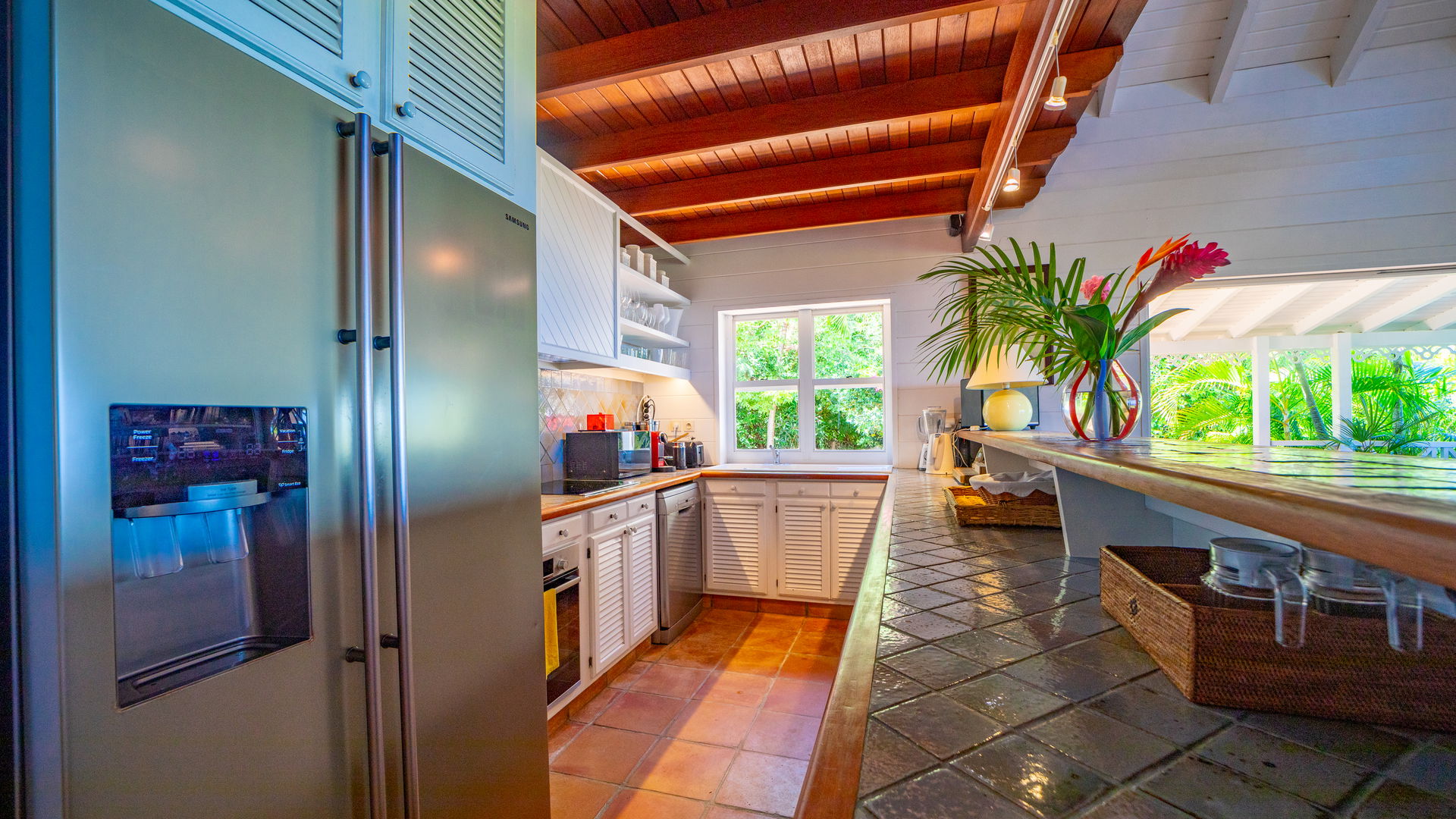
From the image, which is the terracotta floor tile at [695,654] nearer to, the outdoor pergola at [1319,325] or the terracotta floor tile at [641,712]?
the terracotta floor tile at [641,712]

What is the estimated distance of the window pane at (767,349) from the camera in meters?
4.43

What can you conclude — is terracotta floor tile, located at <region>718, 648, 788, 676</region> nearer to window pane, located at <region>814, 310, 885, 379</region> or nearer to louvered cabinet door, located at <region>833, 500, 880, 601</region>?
louvered cabinet door, located at <region>833, 500, 880, 601</region>

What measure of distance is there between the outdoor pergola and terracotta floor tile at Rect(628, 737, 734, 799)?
5.35 meters

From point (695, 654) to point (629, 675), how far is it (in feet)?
1.26

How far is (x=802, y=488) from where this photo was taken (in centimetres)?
365

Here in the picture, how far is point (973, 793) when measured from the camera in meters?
0.48

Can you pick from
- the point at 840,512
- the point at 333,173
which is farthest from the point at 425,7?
the point at 840,512

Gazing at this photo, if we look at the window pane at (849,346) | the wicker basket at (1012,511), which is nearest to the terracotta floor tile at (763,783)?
the wicker basket at (1012,511)

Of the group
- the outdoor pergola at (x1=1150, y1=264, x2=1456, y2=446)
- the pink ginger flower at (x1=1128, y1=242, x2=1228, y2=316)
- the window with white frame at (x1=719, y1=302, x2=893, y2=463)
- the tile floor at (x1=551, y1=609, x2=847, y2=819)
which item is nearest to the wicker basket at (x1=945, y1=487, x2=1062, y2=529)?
the pink ginger flower at (x1=1128, y1=242, x2=1228, y2=316)

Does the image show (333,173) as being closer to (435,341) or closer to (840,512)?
(435,341)

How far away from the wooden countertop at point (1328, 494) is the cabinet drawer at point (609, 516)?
2084 mm

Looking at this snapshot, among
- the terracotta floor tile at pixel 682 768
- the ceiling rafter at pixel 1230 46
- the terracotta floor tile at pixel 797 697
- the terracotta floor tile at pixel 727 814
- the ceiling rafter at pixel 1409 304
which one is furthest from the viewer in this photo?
the ceiling rafter at pixel 1409 304

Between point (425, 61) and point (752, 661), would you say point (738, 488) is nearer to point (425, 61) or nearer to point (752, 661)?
point (752, 661)

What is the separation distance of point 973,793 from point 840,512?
3.16m
